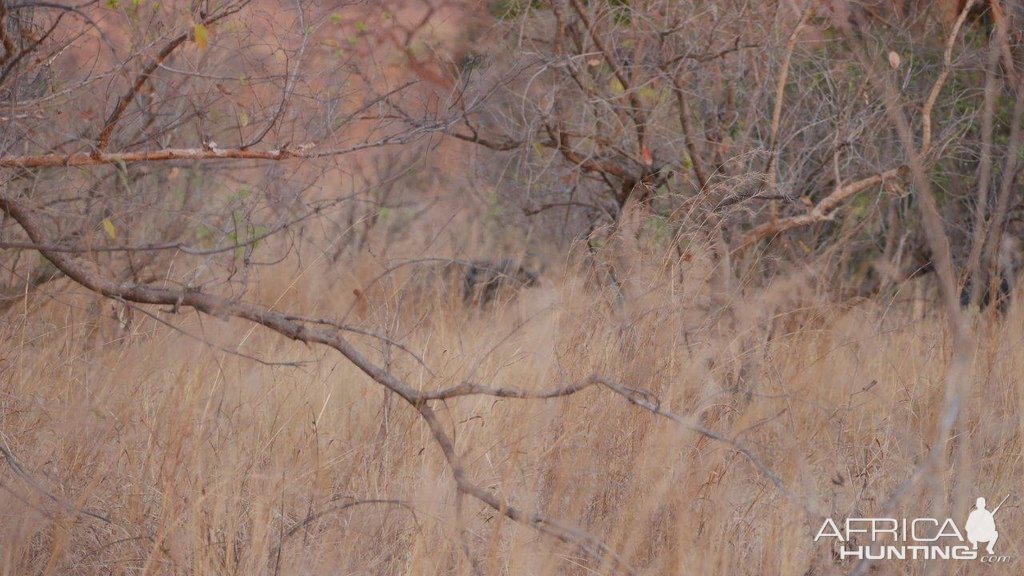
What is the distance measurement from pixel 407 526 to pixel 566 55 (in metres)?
2.13

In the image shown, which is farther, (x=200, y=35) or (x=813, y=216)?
(x=813, y=216)

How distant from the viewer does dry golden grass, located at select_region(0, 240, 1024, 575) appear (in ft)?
7.82

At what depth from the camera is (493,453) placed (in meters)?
3.01

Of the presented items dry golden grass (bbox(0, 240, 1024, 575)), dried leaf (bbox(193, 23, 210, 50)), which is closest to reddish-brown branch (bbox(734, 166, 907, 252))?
dry golden grass (bbox(0, 240, 1024, 575))

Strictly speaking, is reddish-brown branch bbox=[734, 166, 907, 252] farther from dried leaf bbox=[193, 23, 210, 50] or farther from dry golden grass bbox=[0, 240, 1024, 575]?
dried leaf bbox=[193, 23, 210, 50]

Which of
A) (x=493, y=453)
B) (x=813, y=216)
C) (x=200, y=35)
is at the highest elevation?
(x=813, y=216)

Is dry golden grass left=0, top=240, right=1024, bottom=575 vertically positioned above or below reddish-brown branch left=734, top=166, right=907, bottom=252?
below

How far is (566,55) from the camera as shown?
4008 mm

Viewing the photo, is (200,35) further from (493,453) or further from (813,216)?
(813,216)

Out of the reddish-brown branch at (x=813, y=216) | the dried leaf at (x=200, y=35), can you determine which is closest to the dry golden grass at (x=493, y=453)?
the reddish-brown branch at (x=813, y=216)

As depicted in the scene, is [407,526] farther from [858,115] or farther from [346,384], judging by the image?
[858,115]

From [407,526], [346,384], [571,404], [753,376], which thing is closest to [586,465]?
[571,404]

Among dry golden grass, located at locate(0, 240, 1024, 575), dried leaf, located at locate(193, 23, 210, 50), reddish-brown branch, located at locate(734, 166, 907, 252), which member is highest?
reddish-brown branch, located at locate(734, 166, 907, 252)

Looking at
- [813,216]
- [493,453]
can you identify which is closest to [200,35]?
[493,453]
